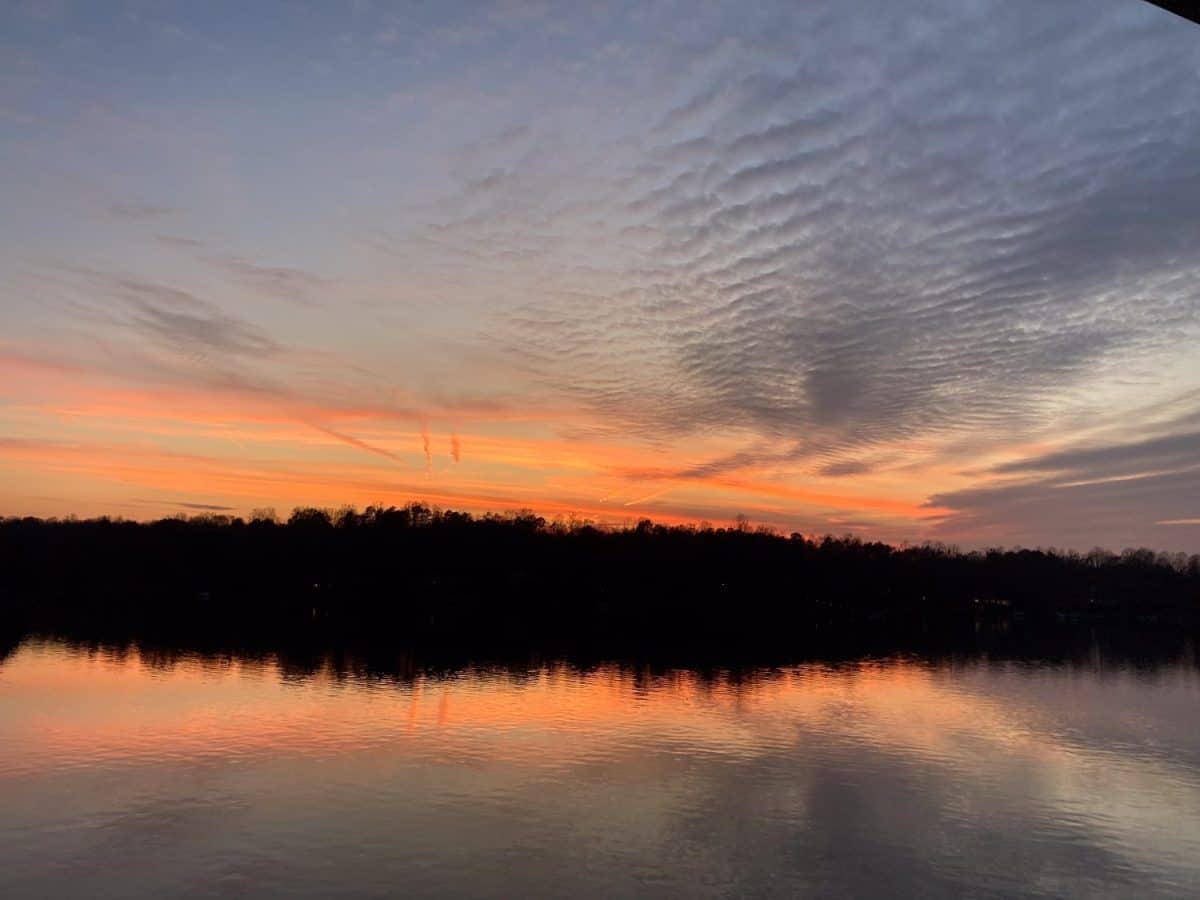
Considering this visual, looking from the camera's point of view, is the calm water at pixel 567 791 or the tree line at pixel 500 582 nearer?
the calm water at pixel 567 791

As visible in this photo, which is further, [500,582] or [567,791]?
[500,582]

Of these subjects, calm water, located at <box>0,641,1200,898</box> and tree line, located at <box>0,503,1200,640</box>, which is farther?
tree line, located at <box>0,503,1200,640</box>

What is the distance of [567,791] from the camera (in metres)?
21.1

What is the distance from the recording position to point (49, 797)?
19.3 meters

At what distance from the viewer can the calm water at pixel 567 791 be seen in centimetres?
1562

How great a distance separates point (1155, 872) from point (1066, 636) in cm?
8717

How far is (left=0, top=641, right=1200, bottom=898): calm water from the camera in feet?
51.2

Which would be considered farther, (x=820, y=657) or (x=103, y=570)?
(x=103, y=570)

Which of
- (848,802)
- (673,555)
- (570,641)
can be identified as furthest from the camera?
(673,555)

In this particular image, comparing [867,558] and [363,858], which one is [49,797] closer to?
[363,858]

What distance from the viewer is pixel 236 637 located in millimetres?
57531

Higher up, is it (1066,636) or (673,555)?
(673,555)

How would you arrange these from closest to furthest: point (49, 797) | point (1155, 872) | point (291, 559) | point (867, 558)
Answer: point (1155, 872)
point (49, 797)
point (291, 559)
point (867, 558)

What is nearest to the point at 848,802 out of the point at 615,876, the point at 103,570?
the point at 615,876
